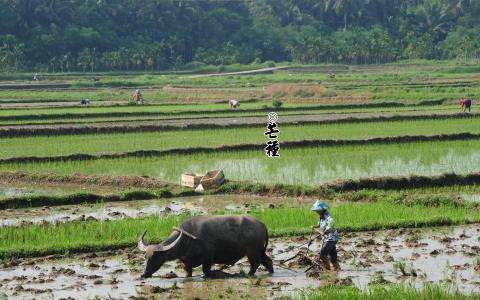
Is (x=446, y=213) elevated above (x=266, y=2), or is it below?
below

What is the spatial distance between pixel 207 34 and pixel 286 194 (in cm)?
7004

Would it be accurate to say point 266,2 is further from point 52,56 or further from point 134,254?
point 134,254

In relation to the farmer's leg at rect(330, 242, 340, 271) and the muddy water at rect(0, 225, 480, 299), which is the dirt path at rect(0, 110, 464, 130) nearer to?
the muddy water at rect(0, 225, 480, 299)

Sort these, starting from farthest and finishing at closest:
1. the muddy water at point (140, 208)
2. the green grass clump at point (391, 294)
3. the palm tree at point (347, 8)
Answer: the palm tree at point (347, 8) < the muddy water at point (140, 208) < the green grass clump at point (391, 294)

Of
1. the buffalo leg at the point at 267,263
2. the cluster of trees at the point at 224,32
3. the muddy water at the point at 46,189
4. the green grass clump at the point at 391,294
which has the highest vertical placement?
the cluster of trees at the point at 224,32

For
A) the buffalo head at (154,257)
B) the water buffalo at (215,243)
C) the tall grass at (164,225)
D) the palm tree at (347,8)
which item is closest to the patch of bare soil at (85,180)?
the tall grass at (164,225)

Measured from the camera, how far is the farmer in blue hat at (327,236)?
9.02m

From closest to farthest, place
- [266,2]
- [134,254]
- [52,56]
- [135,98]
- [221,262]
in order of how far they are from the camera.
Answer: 1. [221,262]
2. [134,254]
3. [135,98]
4. [52,56]
5. [266,2]

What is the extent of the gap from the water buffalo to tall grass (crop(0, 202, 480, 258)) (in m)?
1.44

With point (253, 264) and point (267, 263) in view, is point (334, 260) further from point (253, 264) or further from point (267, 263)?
point (253, 264)

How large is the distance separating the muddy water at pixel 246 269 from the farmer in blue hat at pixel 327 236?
0.19 meters

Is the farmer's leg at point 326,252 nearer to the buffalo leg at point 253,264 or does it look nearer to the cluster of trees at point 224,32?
the buffalo leg at point 253,264

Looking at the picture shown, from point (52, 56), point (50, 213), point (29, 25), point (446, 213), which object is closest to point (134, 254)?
point (50, 213)

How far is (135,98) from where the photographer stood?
116 ft
